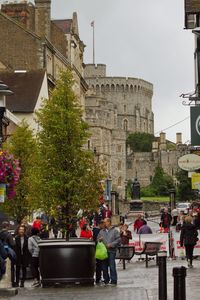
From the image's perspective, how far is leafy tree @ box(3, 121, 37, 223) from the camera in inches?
1629

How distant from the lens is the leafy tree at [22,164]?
41375mm

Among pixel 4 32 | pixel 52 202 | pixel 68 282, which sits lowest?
pixel 68 282

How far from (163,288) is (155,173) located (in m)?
162

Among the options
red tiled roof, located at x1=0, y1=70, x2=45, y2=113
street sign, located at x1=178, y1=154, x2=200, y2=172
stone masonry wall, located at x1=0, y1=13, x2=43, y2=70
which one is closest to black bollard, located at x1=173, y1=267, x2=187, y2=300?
street sign, located at x1=178, y1=154, x2=200, y2=172

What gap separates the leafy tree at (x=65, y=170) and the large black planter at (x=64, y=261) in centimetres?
290

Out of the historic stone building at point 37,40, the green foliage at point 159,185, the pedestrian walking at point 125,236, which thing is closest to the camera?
the pedestrian walking at point 125,236

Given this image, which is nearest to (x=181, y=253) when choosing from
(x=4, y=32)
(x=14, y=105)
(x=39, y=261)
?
(x=39, y=261)

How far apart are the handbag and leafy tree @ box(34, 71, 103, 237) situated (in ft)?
8.82

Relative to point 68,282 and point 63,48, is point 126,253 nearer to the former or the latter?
point 68,282

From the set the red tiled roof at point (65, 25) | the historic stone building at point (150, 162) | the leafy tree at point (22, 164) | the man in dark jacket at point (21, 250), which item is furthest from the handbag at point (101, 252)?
the historic stone building at point (150, 162)

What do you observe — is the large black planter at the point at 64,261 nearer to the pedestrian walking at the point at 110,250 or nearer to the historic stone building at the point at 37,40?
the pedestrian walking at the point at 110,250

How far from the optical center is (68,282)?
22.1 meters

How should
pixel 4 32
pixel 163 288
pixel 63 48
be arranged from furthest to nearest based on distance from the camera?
pixel 63 48
pixel 4 32
pixel 163 288

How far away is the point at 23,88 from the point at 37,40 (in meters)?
7.60
